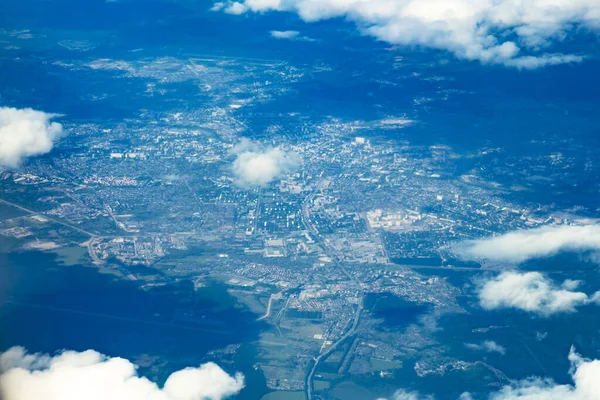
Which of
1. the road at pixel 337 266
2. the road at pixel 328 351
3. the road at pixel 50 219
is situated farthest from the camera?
the road at pixel 50 219

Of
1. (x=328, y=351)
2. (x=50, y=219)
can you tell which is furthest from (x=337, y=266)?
(x=50, y=219)

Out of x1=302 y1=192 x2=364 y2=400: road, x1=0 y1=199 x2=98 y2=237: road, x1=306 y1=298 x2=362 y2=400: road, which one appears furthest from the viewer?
x1=0 y1=199 x2=98 y2=237: road

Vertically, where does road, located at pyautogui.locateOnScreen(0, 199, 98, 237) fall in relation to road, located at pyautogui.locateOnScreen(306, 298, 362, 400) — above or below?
above

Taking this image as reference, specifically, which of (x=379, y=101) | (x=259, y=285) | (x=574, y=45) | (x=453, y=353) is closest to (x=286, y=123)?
(x=379, y=101)

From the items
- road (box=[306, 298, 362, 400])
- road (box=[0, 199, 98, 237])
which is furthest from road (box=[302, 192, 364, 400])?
road (box=[0, 199, 98, 237])

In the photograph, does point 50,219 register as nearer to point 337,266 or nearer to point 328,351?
point 337,266

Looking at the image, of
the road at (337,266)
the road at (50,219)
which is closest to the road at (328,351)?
the road at (337,266)

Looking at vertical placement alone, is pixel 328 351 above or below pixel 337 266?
below

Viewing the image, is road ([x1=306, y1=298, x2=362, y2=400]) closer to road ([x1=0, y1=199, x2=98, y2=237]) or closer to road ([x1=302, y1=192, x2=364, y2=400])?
road ([x1=302, y1=192, x2=364, y2=400])

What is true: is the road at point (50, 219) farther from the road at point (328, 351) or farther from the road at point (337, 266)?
the road at point (328, 351)

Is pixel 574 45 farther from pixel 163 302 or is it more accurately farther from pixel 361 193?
pixel 163 302

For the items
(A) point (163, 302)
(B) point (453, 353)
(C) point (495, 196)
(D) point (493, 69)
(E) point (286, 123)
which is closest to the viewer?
(B) point (453, 353)
